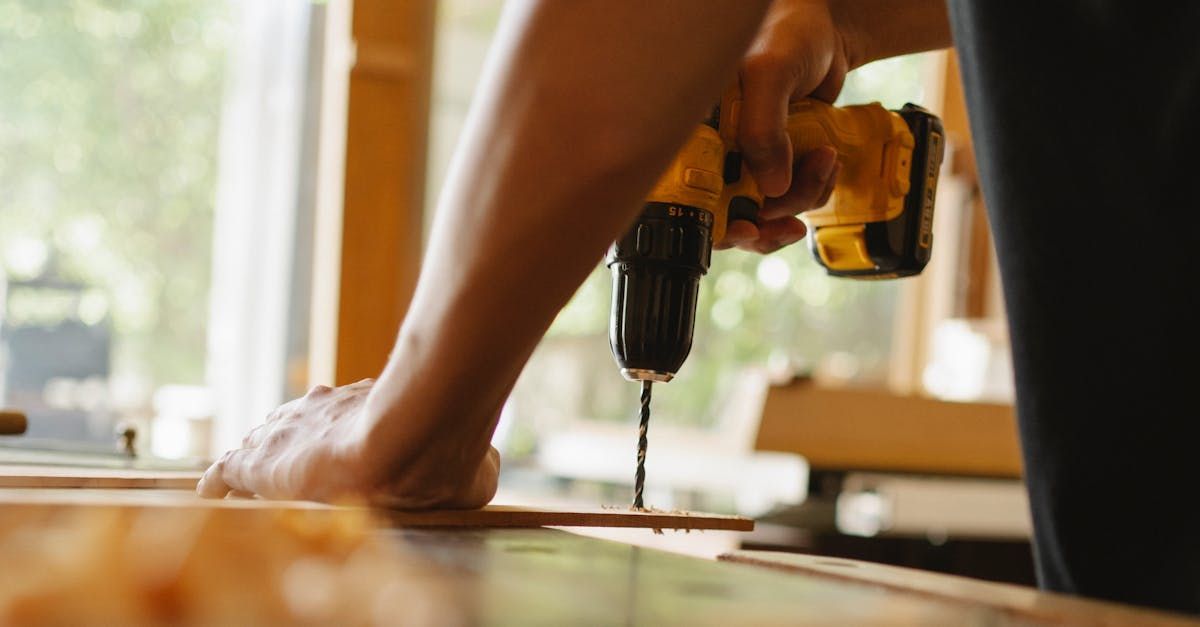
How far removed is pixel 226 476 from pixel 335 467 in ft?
0.43

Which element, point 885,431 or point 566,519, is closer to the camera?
point 566,519

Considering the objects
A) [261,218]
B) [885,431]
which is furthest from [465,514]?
[261,218]

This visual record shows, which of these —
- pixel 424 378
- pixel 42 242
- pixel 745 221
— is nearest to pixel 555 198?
pixel 424 378

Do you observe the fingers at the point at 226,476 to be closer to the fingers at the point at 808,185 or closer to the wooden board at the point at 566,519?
the wooden board at the point at 566,519

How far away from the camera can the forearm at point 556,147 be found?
0.58 m

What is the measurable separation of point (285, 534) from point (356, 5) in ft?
6.39

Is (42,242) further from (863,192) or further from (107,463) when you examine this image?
(863,192)

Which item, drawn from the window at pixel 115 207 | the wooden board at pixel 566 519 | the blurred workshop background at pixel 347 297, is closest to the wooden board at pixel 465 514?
the wooden board at pixel 566 519

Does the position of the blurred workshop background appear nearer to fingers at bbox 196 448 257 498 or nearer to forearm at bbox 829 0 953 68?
forearm at bbox 829 0 953 68

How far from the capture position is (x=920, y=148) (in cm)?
124

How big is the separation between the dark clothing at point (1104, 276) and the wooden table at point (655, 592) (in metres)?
0.14

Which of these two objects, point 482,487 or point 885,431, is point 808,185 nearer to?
point 482,487

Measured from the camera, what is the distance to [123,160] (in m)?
3.91

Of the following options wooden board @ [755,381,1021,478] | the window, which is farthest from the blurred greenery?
wooden board @ [755,381,1021,478]
